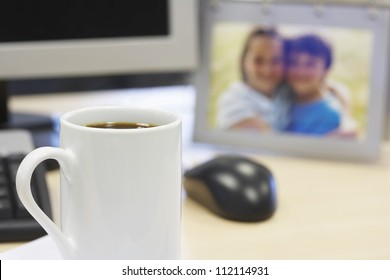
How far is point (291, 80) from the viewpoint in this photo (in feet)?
2.34

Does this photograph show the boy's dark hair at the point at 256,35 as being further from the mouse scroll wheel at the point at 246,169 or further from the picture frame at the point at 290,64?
the mouse scroll wheel at the point at 246,169

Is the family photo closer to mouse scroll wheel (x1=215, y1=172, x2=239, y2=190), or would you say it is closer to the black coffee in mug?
mouse scroll wheel (x1=215, y1=172, x2=239, y2=190)

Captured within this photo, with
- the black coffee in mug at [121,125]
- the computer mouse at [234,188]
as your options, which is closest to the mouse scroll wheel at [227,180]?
the computer mouse at [234,188]

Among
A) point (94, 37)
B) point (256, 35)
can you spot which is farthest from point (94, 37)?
point (256, 35)

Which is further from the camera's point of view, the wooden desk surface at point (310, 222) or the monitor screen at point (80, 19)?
the monitor screen at point (80, 19)

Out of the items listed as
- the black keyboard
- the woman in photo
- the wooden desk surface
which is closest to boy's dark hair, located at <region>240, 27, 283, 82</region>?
the woman in photo

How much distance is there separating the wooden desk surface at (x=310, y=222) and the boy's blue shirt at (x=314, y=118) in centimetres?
5

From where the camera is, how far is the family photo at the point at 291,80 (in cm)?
70

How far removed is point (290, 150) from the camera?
72 centimetres

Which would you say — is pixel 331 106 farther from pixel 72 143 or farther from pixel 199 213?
pixel 72 143

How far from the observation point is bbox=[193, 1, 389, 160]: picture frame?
0.69m

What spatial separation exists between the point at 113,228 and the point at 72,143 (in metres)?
0.06

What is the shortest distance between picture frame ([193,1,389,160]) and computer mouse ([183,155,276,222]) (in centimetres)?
15
